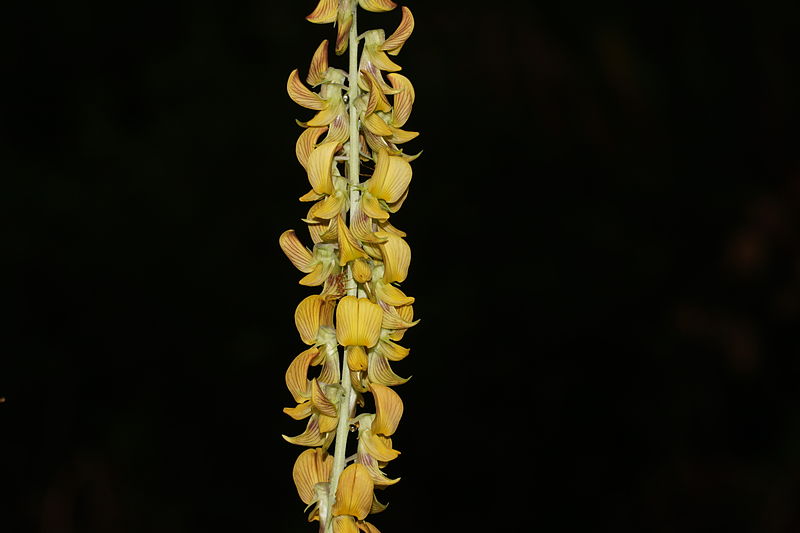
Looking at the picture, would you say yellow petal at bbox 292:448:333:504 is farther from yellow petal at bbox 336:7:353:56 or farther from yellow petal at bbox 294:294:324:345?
yellow petal at bbox 336:7:353:56

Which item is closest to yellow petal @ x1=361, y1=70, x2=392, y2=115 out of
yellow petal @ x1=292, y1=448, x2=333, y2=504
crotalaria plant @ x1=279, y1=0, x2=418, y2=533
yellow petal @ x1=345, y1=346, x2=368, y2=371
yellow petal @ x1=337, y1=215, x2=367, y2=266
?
crotalaria plant @ x1=279, y1=0, x2=418, y2=533

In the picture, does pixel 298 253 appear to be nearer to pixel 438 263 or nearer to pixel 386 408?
pixel 386 408

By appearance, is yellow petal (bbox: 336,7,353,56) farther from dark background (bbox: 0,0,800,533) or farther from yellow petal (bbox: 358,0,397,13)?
dark background (bbox: 0,0,800,533)

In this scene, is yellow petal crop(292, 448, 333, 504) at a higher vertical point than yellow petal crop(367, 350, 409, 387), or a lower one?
lower

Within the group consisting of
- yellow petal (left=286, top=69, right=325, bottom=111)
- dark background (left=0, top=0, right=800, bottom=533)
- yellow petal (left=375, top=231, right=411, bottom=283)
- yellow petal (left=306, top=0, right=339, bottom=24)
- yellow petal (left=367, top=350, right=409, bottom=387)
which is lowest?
yellow petal (left=367, top=350, right=409, bottom=387)

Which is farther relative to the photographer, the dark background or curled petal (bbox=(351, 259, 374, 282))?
the dark background

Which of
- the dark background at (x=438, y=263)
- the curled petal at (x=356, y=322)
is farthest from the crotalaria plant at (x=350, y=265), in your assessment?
the dark background at (x=438, y=263)

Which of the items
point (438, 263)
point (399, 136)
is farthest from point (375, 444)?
point (438, 263)

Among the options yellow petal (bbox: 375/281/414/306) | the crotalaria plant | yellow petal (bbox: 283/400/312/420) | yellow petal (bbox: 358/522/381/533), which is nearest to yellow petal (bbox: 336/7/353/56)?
the crotalaria plant

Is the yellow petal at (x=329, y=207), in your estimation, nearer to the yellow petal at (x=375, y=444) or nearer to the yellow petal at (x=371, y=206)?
the yellow petal at (x=371, y=206)
